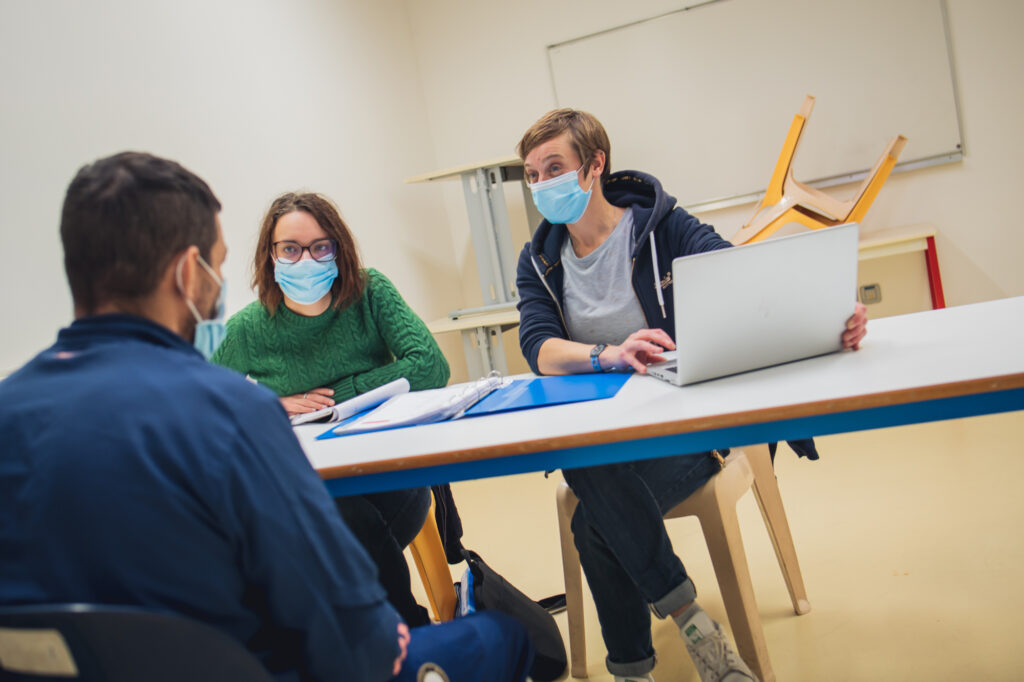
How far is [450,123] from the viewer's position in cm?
450

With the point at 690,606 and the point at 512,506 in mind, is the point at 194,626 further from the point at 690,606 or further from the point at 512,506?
the point at 512,506

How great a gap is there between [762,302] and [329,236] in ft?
3.57

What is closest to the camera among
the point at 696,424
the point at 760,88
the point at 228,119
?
the point at 696,424

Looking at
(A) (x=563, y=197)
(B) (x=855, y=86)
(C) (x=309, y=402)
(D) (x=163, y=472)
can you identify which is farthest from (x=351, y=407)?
(B) (x=855, y=86)

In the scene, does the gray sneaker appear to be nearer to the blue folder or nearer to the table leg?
the blue folder

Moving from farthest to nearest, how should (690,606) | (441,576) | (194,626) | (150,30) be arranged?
(150,30)
(441,576)
(690,606)
(194,626)

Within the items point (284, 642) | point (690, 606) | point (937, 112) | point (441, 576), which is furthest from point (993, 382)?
point (937, 112)

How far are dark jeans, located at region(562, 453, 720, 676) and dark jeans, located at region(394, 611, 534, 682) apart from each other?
362mm

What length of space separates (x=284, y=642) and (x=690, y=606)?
0.78 metres

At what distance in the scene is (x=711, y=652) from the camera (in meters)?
1.26

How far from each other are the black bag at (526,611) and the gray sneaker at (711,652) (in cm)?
31

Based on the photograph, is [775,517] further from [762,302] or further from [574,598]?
[762,302]

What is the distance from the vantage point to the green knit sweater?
181cm

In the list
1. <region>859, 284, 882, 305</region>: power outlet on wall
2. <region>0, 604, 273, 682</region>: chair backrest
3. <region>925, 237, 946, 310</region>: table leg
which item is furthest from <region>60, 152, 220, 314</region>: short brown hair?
<region>859, 284, 882, 305</region>: power outlet on wall
